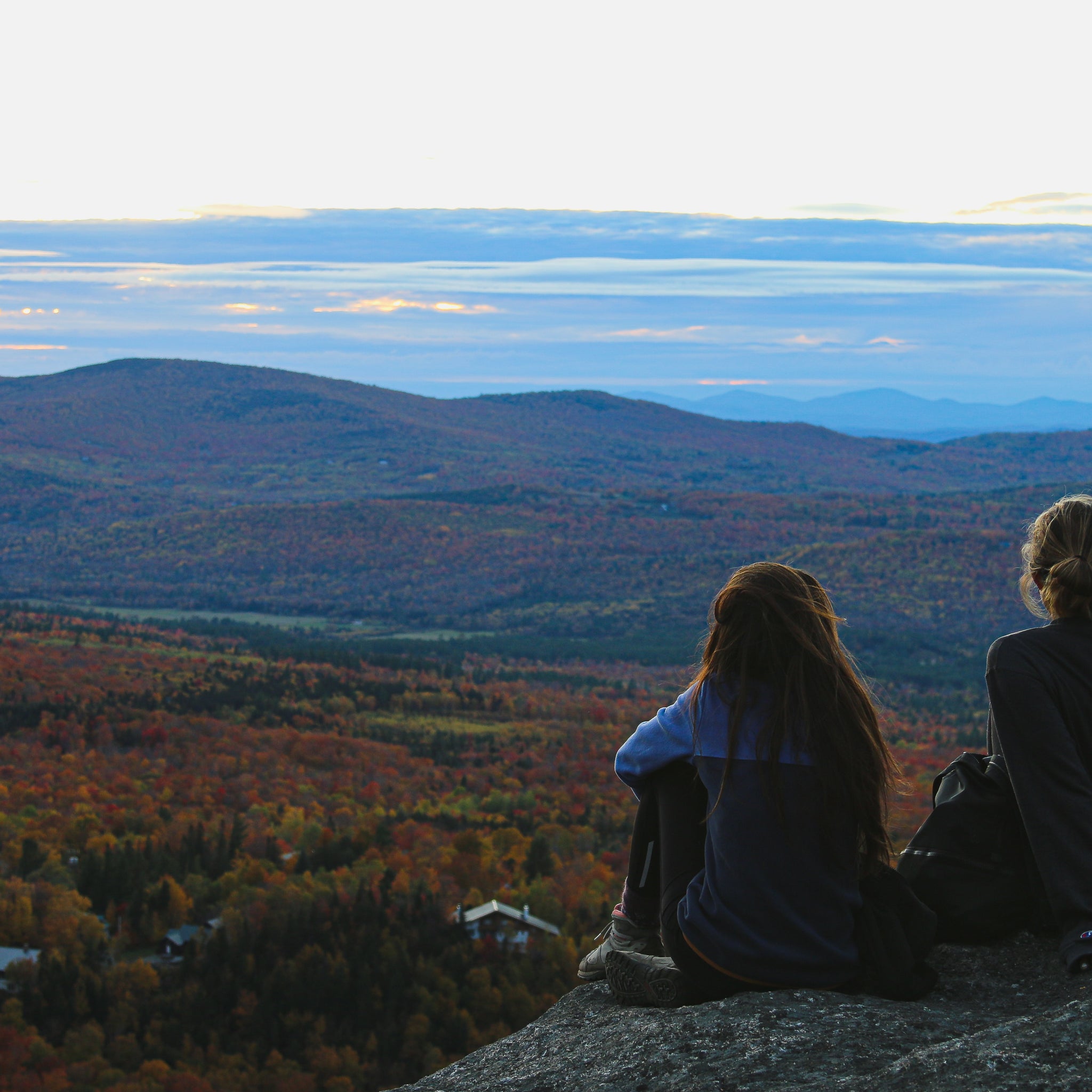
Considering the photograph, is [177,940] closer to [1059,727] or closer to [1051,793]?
[1051,793]

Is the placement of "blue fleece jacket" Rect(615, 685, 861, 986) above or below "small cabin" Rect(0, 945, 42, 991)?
above

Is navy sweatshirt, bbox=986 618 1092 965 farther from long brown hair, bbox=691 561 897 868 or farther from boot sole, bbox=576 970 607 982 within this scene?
boot sole, bbox=576 970 607 982

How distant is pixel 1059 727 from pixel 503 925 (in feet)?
146

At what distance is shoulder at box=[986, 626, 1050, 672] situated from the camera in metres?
5.31

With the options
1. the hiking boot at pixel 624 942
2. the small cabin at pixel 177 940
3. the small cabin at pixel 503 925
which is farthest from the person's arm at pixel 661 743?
the small cabin at pixel 177 940

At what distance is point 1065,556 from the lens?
5.42 metres

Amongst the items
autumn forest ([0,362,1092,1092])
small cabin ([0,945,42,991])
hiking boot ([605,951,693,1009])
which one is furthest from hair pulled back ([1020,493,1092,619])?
small cabin ([0,945,42,991])

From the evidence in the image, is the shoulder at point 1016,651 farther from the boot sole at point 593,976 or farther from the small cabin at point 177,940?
the small cabin at point 177,940

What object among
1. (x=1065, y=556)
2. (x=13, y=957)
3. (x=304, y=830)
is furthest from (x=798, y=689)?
(x=304, y=830)

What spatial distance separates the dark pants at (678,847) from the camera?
549 cm

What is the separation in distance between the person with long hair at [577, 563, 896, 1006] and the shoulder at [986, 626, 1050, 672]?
0.62m

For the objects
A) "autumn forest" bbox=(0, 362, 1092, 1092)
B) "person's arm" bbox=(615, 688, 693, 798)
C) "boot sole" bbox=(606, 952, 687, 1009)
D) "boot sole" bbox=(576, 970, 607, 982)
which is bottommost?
"autumn forest" bbox=(0, 362, 1092, 1092)

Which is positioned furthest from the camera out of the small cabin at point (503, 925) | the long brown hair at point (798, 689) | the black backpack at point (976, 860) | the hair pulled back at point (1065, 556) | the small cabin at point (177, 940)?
the small cabin at point (503, 925)

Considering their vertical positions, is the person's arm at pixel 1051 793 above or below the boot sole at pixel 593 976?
above
